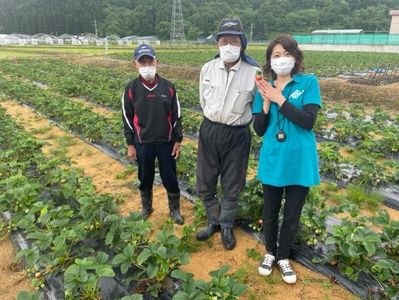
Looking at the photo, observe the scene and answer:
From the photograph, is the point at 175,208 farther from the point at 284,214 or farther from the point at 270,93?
the point at 270,93

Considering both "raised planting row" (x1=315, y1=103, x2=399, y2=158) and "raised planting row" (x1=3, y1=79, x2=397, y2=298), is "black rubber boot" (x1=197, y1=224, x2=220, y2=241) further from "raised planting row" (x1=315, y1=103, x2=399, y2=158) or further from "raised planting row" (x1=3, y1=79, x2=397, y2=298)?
"raised planting row" (x1=315, y1=103, x2=399, y2=158)

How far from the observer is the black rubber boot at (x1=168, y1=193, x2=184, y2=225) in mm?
3971

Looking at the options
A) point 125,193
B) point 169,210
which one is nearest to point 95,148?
point 125,193

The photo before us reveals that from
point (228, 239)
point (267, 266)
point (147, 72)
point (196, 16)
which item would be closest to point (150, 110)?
point (147, 72)

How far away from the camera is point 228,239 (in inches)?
136

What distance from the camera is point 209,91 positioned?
3156 millimetres

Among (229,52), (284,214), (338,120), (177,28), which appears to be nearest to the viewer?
(284,214)

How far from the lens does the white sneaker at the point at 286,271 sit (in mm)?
2928

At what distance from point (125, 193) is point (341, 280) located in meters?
2.96

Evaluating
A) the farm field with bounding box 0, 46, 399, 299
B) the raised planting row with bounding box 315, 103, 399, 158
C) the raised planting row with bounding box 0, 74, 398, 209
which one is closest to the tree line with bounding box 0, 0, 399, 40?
the raised planting row with bounding box 0, 74, 398, 209

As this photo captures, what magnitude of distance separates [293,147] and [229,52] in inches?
39.3

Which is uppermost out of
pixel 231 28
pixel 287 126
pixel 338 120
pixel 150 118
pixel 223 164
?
pixel 231 28

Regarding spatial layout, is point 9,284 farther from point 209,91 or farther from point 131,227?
point 209,91

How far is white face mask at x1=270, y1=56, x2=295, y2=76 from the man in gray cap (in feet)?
1.53
